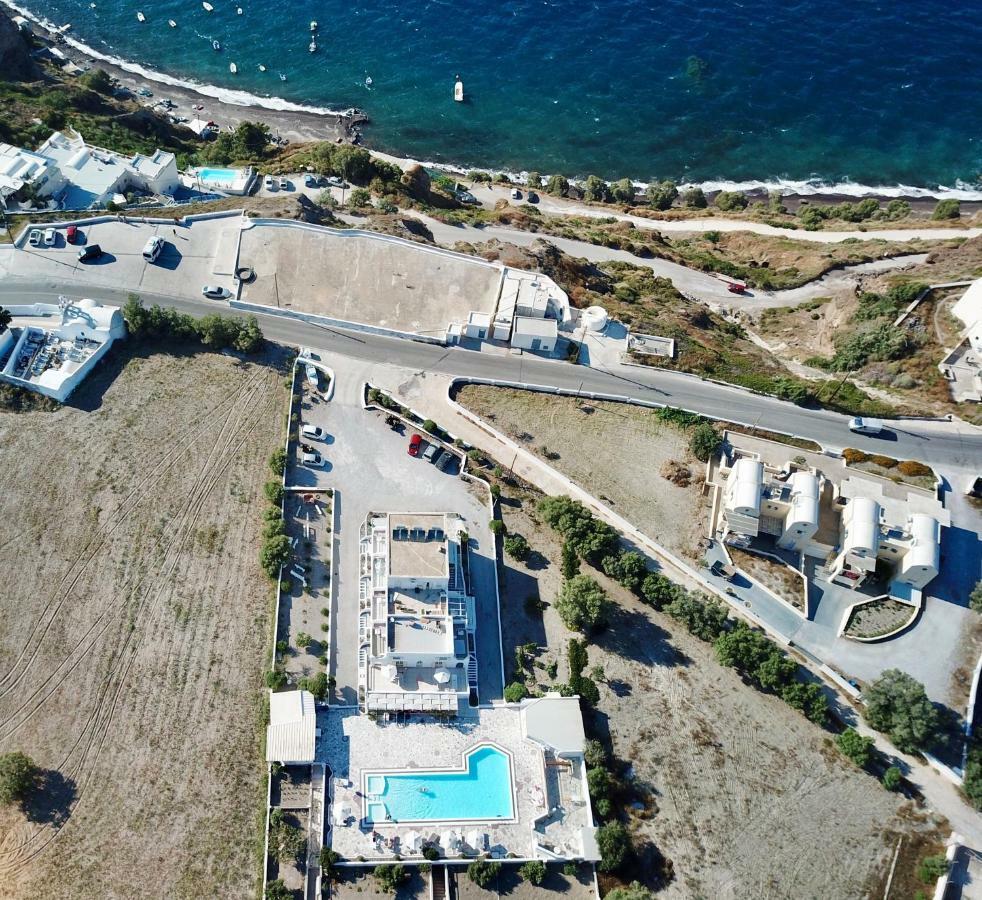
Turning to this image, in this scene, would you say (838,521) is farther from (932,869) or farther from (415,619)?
(415,619)

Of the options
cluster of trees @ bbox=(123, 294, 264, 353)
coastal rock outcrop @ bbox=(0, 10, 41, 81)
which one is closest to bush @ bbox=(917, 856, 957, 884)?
cluster of trees @ bbox=(123, 294, 264, 353)

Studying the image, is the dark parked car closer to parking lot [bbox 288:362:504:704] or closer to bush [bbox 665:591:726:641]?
parking lot [bbox 288:362:504:704]

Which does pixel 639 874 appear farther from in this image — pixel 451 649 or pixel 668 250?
pixel 668 250

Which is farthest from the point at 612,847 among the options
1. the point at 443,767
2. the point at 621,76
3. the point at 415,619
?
the point at 621,76

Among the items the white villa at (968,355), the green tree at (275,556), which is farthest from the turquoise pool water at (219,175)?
the white villa at (968,355)

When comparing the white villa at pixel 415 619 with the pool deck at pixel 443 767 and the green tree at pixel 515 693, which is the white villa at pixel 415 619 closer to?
the pool deck at pixel 443 767

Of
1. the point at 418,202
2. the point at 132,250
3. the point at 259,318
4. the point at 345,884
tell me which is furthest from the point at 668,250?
the point at 345,884
